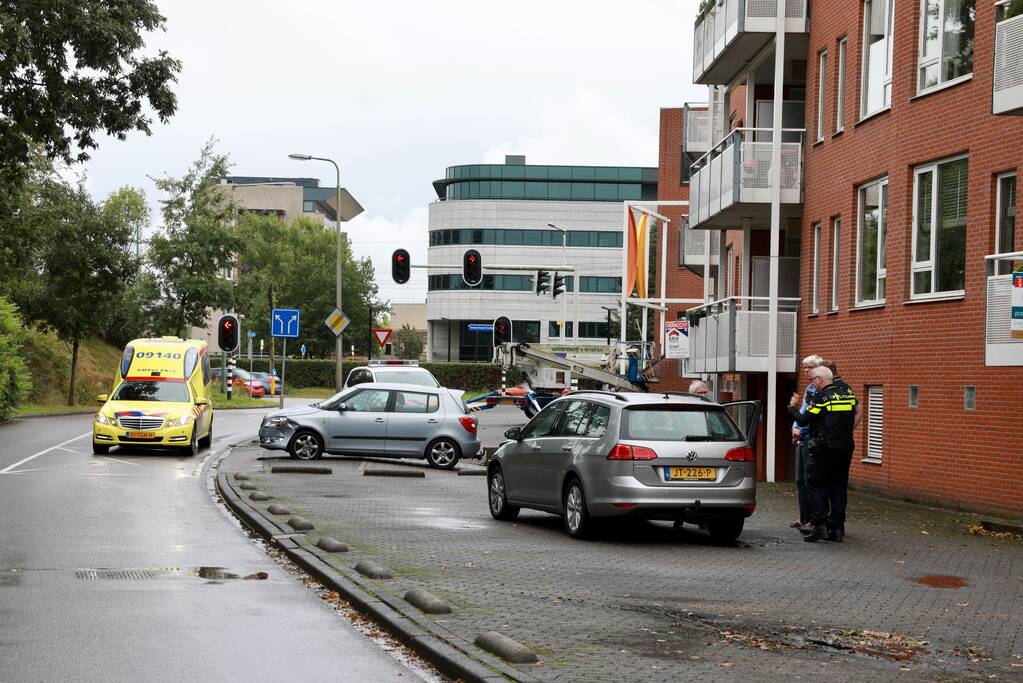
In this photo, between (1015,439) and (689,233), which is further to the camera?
(689,233)

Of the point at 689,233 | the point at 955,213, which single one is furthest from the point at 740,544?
the point at 689,233

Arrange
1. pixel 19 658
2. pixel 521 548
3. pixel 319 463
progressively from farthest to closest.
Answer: pixel 319 463 → pixel 521 548 → pixel 19 658

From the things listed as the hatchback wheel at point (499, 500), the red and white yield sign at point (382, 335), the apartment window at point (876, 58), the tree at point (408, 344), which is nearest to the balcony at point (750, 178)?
the apartment window at point (876, 58)

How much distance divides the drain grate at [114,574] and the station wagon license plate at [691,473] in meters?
5.35

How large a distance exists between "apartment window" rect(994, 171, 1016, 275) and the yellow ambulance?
15.4 meters

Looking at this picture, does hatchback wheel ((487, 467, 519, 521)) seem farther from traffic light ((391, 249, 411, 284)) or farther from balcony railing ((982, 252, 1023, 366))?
traffic light ((391, 249, 411, 284))

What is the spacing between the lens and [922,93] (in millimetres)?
20469

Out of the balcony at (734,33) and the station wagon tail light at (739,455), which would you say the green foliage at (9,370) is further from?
the station wagon tail light at (739,455)

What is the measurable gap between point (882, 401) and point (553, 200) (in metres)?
93.8

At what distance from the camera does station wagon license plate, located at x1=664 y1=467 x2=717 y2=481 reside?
1433cm

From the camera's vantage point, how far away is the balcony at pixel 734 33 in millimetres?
26984

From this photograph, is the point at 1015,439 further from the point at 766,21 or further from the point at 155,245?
the point at 155,245

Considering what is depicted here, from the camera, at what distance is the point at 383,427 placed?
26.5 metres

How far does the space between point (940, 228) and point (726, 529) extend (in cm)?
746
